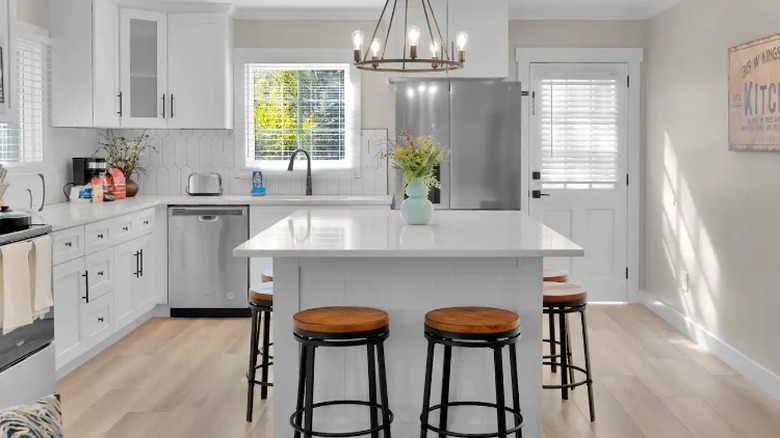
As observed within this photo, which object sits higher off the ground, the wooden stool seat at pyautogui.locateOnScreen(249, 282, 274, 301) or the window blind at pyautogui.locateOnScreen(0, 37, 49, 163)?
the window blind at pyautogui.locateOnScreen(0, 37, 49, 163)

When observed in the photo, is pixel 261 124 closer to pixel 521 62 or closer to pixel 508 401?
pixel 521 62

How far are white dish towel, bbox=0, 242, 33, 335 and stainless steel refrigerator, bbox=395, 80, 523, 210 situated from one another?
10.7 feet

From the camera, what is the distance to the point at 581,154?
7.33 metres

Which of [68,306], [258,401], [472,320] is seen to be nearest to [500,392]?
[472,320]

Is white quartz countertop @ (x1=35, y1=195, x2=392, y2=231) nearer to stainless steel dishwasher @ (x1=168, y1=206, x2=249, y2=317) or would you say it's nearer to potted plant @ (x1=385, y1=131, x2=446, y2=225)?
stainless steel dishwasher @ (x1=168, y1=206, x2=249, y2=317)

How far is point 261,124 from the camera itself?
24.0 feet

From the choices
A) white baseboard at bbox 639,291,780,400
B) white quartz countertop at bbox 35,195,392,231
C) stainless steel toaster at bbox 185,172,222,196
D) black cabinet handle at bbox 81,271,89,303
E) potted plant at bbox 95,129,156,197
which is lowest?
white baseboard at bbox 639,291,780,400

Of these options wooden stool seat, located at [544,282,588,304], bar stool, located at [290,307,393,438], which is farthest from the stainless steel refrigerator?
bar stool, located at [290,307,393,438]

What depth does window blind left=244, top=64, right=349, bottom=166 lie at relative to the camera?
7.30 meters

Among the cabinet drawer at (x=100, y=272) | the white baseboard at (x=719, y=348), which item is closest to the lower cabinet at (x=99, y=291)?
the cabinet drawer at (x=100, y=272)

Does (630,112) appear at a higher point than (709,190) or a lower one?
higher

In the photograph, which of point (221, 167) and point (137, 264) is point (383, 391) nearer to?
point (137, 264)

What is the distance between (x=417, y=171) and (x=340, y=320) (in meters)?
1.21

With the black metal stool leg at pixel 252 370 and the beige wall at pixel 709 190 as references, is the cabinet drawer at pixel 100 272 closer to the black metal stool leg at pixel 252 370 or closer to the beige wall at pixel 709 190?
the black metal stool leg at pixel 252 370
